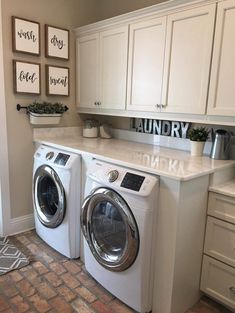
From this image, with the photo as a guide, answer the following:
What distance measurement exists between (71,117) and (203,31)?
5.58ft

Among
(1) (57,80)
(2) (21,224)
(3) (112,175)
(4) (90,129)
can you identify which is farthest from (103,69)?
(2) (21,224)

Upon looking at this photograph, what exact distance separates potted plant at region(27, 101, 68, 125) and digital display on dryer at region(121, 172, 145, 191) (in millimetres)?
1322

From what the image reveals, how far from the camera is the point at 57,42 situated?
2.71 m

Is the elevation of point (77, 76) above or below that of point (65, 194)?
above

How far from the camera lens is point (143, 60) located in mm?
2250

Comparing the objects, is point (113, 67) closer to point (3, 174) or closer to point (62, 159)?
point (62, 159)

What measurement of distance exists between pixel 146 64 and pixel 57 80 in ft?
3.40

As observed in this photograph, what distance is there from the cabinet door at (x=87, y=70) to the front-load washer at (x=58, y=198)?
2.40 ft

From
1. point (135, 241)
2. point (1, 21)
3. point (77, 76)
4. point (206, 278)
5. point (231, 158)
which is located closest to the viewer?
point (135, 241)

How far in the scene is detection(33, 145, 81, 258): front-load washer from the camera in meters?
2.17

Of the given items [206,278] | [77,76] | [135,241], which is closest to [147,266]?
[135,241]

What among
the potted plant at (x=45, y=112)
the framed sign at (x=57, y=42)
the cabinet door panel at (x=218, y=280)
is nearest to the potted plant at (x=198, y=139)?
the cabinet door panel at (x=218, y=280)

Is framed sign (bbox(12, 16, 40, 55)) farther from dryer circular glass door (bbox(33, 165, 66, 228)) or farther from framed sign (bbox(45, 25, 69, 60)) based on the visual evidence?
dryer circular glass door (bbox(33, 165, 66, 228))

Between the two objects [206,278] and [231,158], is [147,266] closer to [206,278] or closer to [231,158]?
[206,278]
